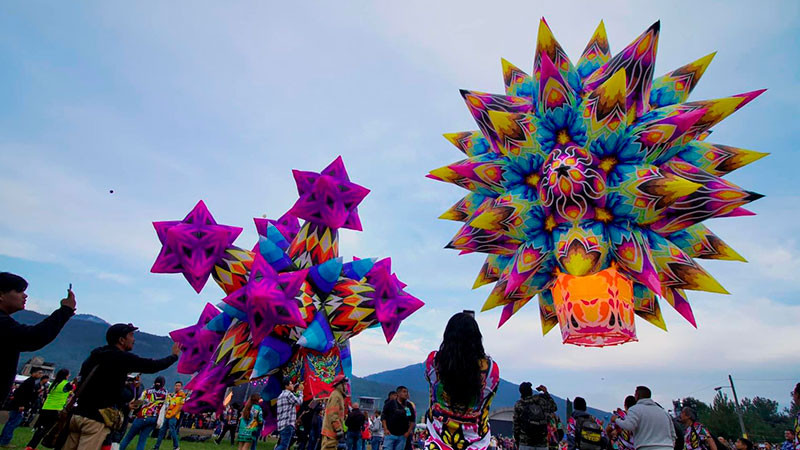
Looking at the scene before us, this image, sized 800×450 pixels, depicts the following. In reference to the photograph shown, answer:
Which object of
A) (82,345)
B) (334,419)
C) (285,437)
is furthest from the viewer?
(82,345)

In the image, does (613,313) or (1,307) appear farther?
(613,313)

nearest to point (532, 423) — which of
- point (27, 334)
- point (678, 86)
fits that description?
point (27, 334)

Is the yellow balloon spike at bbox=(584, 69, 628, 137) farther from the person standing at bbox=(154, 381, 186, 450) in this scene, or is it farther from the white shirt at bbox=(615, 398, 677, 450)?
the person standing at bbox=(154, 381, 186, 450)

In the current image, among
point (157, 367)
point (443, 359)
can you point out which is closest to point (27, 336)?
point (157, 367)

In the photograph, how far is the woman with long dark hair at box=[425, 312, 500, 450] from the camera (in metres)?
3.49

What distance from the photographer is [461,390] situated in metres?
3.50

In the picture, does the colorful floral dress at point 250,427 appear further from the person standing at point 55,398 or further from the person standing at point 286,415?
the person standing at point 55,398

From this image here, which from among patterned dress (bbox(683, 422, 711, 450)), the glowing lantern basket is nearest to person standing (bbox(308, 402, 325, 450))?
the glowing lantern basket

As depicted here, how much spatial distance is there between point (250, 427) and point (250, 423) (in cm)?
7

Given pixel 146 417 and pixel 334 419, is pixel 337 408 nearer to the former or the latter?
pixel 334 419

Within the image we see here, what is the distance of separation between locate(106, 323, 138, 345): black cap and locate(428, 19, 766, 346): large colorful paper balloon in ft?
16.7

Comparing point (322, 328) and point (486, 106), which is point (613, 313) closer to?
point (486, 106)

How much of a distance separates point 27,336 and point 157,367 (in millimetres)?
1092

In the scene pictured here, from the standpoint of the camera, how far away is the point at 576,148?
6.77 meters
